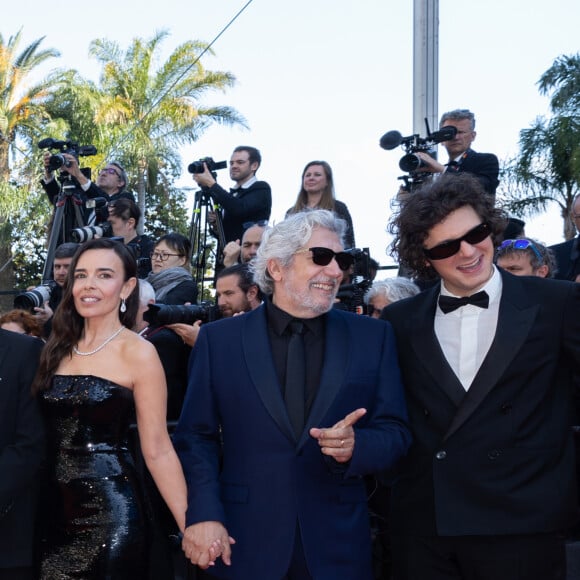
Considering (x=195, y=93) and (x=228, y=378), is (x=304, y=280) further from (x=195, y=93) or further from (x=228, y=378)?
(x=195, y=93)

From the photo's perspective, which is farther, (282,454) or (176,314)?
(176,314)

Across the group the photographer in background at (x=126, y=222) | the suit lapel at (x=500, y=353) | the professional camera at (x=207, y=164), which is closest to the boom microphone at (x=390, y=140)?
the professional camera at (x=207, y=164)

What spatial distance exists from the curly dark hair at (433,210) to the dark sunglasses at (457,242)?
0.10m

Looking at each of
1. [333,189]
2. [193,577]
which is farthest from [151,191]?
[193,577]

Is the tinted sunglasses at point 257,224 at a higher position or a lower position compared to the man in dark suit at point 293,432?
higher

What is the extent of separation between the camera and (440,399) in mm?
2871

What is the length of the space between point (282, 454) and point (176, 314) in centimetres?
180

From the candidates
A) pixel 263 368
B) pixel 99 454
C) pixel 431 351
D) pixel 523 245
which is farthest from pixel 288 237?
pixel 523 245

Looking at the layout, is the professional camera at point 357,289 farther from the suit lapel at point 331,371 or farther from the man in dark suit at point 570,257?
the suit lapel at point 331,371

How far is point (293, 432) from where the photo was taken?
2.78 metres

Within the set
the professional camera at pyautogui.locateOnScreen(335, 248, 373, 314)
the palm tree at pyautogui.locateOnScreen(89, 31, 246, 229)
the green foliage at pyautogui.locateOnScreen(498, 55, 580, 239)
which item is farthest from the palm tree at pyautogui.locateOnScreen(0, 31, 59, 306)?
the professional camera at pyautogui.locateOnScreen(335, 248, 373, 314)

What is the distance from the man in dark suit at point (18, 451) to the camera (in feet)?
10.0

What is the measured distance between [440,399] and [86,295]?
1.48 m

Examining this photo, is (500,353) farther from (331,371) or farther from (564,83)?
(564,83)
